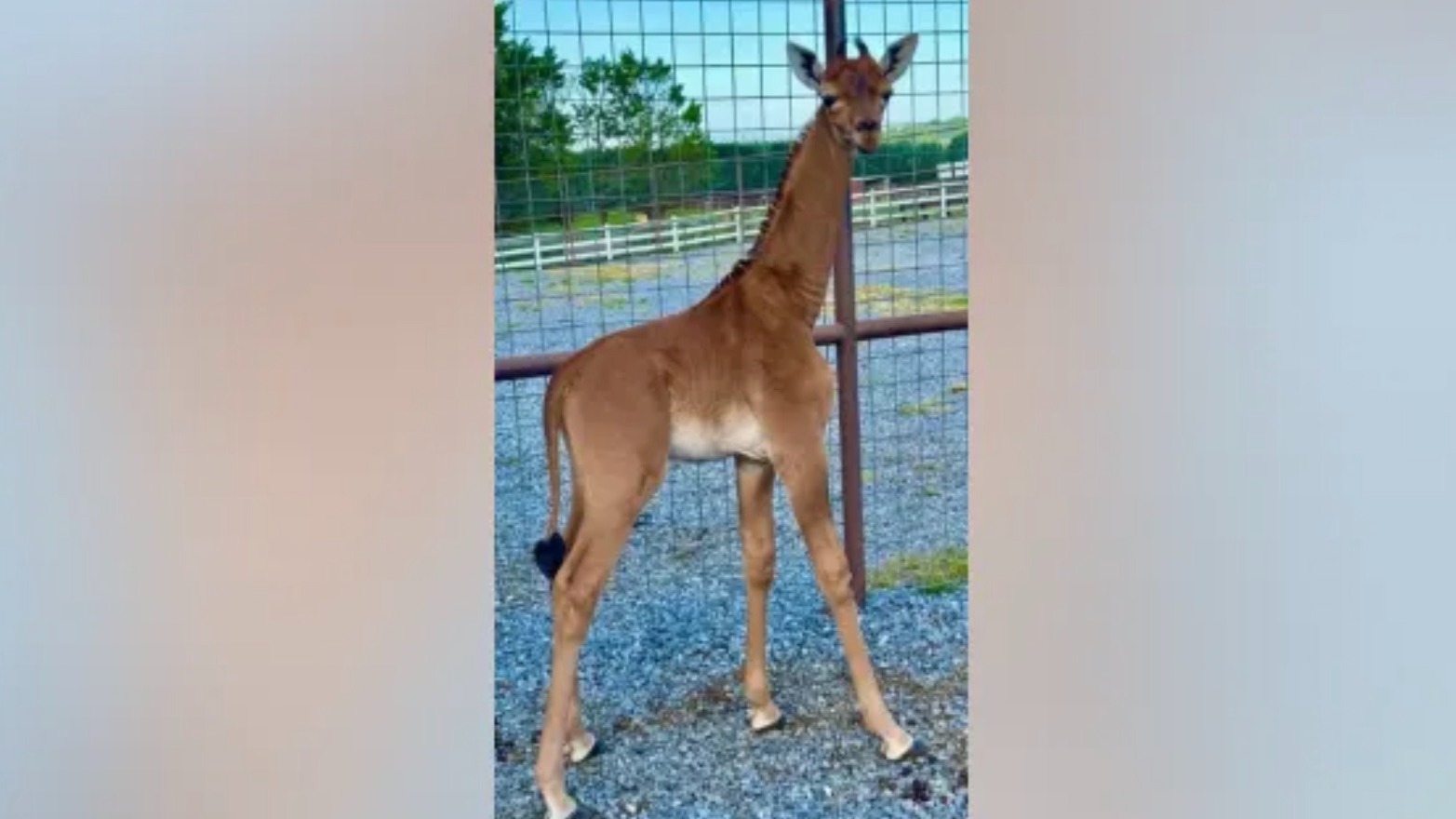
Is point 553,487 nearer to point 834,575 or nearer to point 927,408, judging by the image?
point 834,575

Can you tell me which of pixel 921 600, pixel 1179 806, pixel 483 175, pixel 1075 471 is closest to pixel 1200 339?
pixel 1075 471

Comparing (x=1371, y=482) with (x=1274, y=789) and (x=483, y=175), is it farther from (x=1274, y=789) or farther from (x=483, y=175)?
(x=483, y=175)

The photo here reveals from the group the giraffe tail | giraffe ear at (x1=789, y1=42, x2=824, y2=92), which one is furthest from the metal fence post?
the giraffe tail

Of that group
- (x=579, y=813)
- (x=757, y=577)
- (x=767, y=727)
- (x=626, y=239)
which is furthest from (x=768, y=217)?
(x=579, y=813)

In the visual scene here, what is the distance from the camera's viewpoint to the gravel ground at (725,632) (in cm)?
147

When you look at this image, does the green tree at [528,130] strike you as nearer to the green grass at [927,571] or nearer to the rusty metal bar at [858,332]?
the rusty metal bar at [858,332]

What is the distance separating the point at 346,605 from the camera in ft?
4.85

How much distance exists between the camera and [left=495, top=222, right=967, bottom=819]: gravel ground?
1.47 m

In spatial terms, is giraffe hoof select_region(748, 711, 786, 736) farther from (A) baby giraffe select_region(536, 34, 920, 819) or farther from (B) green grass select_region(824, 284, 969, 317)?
(B) green grass select_region(824, 284, 969, 317)

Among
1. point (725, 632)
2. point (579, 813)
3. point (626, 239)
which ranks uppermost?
point (626, 239)

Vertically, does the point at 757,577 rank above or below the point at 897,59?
below

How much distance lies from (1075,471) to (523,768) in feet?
2.31

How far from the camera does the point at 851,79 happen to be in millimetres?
1485

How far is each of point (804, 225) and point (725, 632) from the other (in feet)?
1.49
